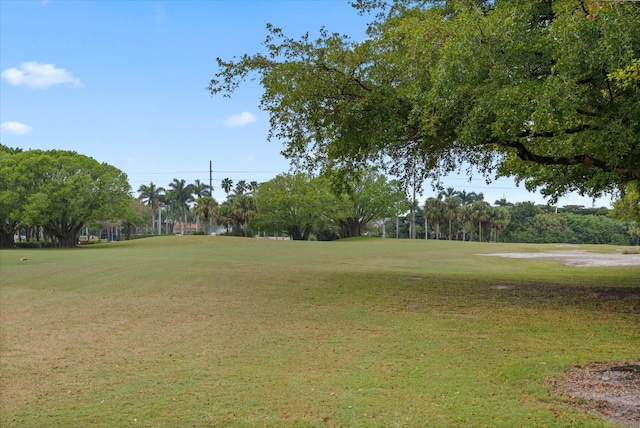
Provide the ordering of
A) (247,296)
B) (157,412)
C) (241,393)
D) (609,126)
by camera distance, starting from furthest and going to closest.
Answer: (247,296)
(609,126)
(241,393)
(157,412)

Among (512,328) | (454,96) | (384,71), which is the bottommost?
(512,328)

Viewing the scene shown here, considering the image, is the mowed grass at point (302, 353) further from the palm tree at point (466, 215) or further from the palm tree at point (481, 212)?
the palm tree at point (466, 215)

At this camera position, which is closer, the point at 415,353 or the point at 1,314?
the point at 415,353

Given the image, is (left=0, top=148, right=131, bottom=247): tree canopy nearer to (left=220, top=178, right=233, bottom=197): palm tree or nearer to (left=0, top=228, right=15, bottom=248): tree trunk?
(left=0, top=228, right=15, bottom=248): tree trunk

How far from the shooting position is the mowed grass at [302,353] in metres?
5.21

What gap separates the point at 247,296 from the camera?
553 inches

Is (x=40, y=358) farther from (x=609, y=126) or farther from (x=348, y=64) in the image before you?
(x=609, y=126)

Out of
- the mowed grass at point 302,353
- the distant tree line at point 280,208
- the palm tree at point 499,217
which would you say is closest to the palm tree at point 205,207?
the distant tree line at point 280,208

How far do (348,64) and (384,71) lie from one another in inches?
35.2

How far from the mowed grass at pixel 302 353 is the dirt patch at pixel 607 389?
20 cm

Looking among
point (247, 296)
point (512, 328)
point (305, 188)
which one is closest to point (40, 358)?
point (247, 296)

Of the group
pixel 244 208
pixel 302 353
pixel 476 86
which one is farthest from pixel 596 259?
pixel 244 208

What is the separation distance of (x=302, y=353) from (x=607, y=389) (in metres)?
3.95

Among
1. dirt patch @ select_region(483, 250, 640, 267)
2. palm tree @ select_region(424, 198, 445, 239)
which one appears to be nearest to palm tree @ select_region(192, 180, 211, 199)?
palm tree @ select_region(424, 198, 445, 239)
